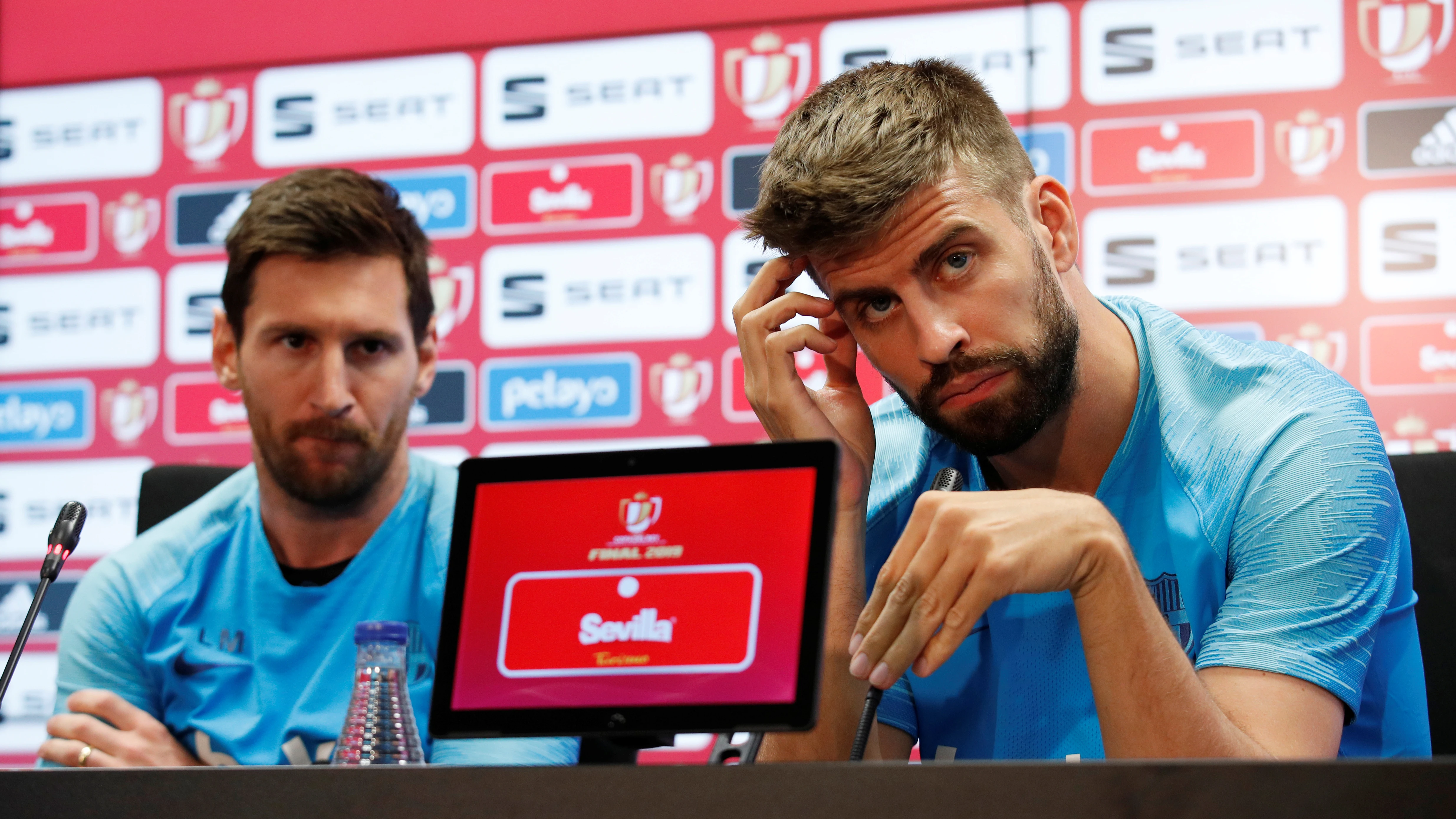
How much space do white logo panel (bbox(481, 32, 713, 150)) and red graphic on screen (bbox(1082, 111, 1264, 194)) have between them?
802 millimetres

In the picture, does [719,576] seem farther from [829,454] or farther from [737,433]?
[737,433]

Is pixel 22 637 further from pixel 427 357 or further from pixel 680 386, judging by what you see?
pixel 680 386

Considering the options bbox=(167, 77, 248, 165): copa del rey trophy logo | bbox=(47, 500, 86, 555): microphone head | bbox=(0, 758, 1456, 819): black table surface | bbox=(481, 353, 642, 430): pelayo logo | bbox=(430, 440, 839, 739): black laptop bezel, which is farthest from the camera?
bbox=(167, 77, 248, 165): copa del rey trophy logo

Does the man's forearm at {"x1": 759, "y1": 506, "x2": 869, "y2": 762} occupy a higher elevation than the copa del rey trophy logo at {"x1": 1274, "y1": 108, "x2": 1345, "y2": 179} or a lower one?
lower

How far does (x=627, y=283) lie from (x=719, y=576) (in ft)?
6.04

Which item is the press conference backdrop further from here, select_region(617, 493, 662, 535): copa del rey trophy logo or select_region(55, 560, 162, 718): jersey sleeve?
select_region(617, 493, 662, 535): copa del rey trophy logo

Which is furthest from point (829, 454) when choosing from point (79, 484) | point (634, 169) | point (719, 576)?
point (79, 484)

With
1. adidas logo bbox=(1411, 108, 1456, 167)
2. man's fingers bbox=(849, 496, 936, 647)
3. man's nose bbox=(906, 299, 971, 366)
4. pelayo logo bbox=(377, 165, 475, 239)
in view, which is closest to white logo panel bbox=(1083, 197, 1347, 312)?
adidas logo bbox=(1411, 108, 1456, 167)

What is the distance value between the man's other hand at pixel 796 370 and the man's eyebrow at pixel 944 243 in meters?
0.12

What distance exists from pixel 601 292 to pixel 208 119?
3.39 feet

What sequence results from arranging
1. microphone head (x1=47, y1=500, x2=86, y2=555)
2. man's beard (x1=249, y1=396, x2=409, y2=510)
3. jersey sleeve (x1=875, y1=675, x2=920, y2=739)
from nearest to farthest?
microphone head (x1=47, y1=500, x2=86, y2=555) → jersey sleeve (x1=875, y1=675, x2=920, y2=739) → man's beard (x1=249, y1=396, x2=409, y2=510)

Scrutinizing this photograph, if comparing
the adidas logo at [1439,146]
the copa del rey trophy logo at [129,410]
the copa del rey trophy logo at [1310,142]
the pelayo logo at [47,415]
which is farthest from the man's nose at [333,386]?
the adidas logo at [1439,146]

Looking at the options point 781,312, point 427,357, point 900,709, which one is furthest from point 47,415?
point 900,709

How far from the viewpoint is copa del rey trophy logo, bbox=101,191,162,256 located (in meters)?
2.72
